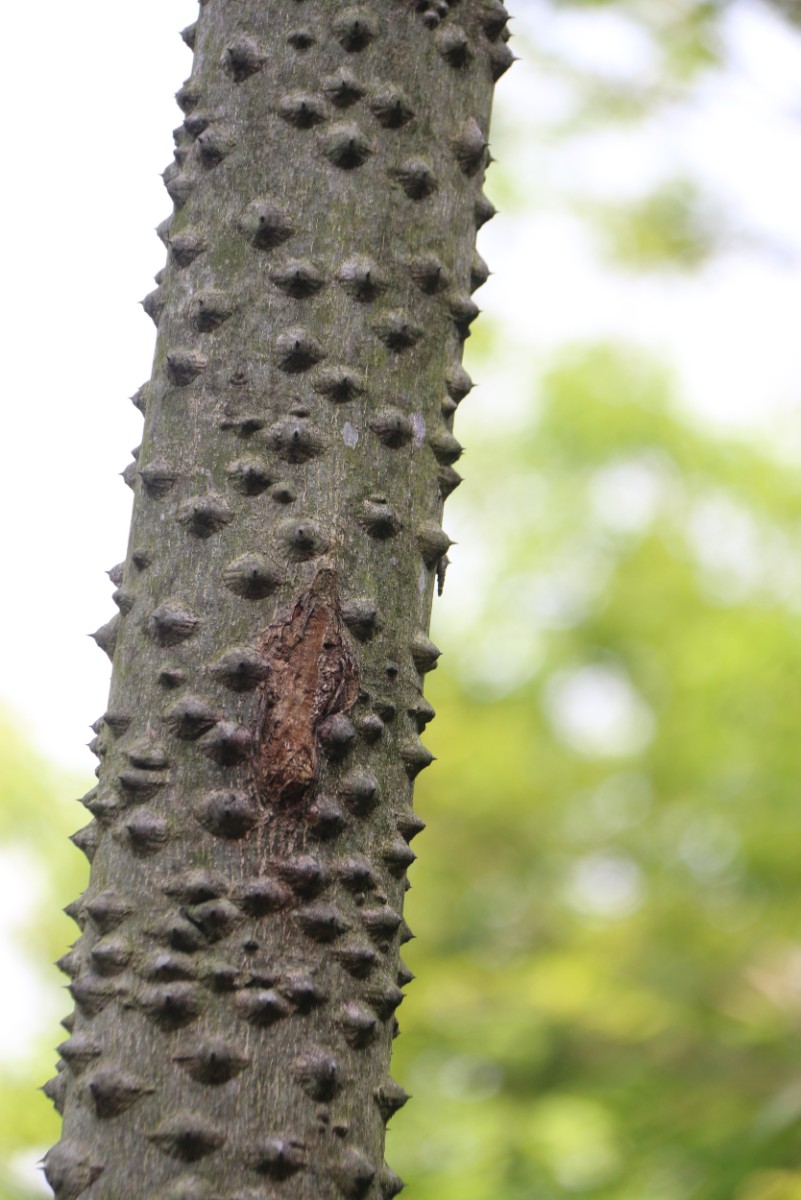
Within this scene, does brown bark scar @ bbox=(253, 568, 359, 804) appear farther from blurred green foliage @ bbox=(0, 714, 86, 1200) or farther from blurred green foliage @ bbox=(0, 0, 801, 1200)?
blurred green foliage @ bbox=(0, 714, 86, 1200)

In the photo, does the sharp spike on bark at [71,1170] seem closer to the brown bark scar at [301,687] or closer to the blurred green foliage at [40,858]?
the brown bark scar at [301,687]

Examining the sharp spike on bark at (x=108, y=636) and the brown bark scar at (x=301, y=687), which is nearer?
the brown bark scar at (x=301, y=687)

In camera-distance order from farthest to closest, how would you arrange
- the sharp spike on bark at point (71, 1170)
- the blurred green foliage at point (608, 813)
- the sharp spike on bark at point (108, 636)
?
the blurred green foliage at point (608, 813), the sharp spike on bark at point (108, 636), the sharp spike on bark at point (71, 1170)

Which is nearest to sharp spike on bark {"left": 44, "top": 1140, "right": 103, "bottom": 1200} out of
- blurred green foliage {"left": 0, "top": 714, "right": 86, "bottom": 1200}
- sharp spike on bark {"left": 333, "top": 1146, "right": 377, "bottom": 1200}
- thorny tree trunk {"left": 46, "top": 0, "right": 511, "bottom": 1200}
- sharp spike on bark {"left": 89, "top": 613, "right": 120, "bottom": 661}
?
thorny tree trunk {"left": 46, "top": 0, "right": 511, "bottom": 1200}

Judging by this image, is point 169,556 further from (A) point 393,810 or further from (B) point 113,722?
(A) point 393,810

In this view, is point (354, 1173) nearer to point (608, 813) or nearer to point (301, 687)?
point (301, 687)

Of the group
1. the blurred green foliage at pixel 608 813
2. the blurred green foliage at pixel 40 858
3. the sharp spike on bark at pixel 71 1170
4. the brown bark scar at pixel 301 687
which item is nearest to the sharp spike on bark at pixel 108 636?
the brown bark scar at pixel 301 687
